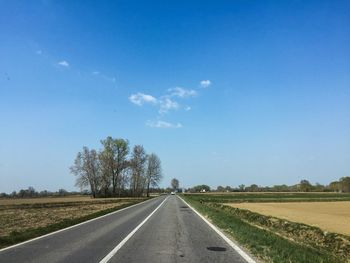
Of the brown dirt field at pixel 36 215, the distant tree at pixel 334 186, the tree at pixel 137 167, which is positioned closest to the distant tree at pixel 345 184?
the distant tree at pixel 334 186

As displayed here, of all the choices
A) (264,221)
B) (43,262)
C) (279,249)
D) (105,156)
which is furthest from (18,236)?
(105,156)

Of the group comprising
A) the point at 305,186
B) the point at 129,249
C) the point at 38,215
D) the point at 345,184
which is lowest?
the point at 129,249

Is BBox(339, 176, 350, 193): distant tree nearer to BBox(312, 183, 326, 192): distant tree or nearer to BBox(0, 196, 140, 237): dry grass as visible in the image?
BBox(312, 183, 326, 192): distant tree

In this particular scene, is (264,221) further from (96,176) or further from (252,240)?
(96,176)

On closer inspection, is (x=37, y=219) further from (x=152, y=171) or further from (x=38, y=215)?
(x=152, y=171)

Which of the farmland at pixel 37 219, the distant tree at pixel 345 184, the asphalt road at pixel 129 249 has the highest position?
the distant tree at pixel 345 184

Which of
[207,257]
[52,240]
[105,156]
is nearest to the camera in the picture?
[207,257]

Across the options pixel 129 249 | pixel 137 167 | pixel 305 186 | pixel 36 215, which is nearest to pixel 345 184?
A: pixel 305 186

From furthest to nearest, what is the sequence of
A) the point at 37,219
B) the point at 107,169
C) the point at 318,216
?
the point at 107,169 < the point at 318,216 < the point at 37,219

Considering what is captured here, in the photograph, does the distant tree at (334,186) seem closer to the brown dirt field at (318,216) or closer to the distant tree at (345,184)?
the distant tree at (345,184)

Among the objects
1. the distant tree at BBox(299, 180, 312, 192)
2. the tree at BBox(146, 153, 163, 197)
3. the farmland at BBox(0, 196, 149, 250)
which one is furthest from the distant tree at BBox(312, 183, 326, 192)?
the farmland at BBox(0, 196, 149, 250)

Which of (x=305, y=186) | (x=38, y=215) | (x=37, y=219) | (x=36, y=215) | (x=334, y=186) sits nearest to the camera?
(x=37, y=219)

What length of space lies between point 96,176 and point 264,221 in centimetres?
9393

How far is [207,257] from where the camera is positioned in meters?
10.1
